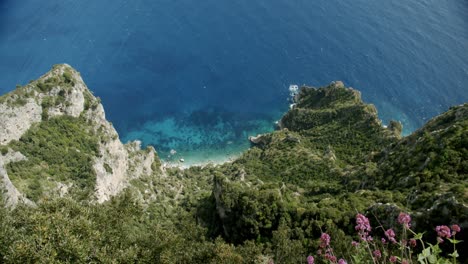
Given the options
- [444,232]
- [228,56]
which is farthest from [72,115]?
[228,56]

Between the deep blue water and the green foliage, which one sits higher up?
the deep blue water

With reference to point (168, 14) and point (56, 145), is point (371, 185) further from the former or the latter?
point (168, 14)

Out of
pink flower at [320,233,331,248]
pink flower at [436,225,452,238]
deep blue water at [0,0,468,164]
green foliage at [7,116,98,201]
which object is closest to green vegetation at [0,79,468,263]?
green foliage at [7,116,98,201]

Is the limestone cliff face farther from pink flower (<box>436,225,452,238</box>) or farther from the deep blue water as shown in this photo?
pink flower (<box>436,225,452,238</box>)

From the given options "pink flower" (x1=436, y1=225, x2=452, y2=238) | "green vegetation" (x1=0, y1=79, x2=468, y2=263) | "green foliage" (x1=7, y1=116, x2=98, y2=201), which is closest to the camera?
"pink flower" (x1=436, y1=225, x2=452, y2=238)

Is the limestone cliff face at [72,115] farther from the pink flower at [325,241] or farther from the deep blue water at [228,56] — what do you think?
the pink flower at [325,241]

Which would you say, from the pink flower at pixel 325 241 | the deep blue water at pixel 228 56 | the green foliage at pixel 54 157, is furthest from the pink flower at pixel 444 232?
the deep blue water at pixel 228 56
